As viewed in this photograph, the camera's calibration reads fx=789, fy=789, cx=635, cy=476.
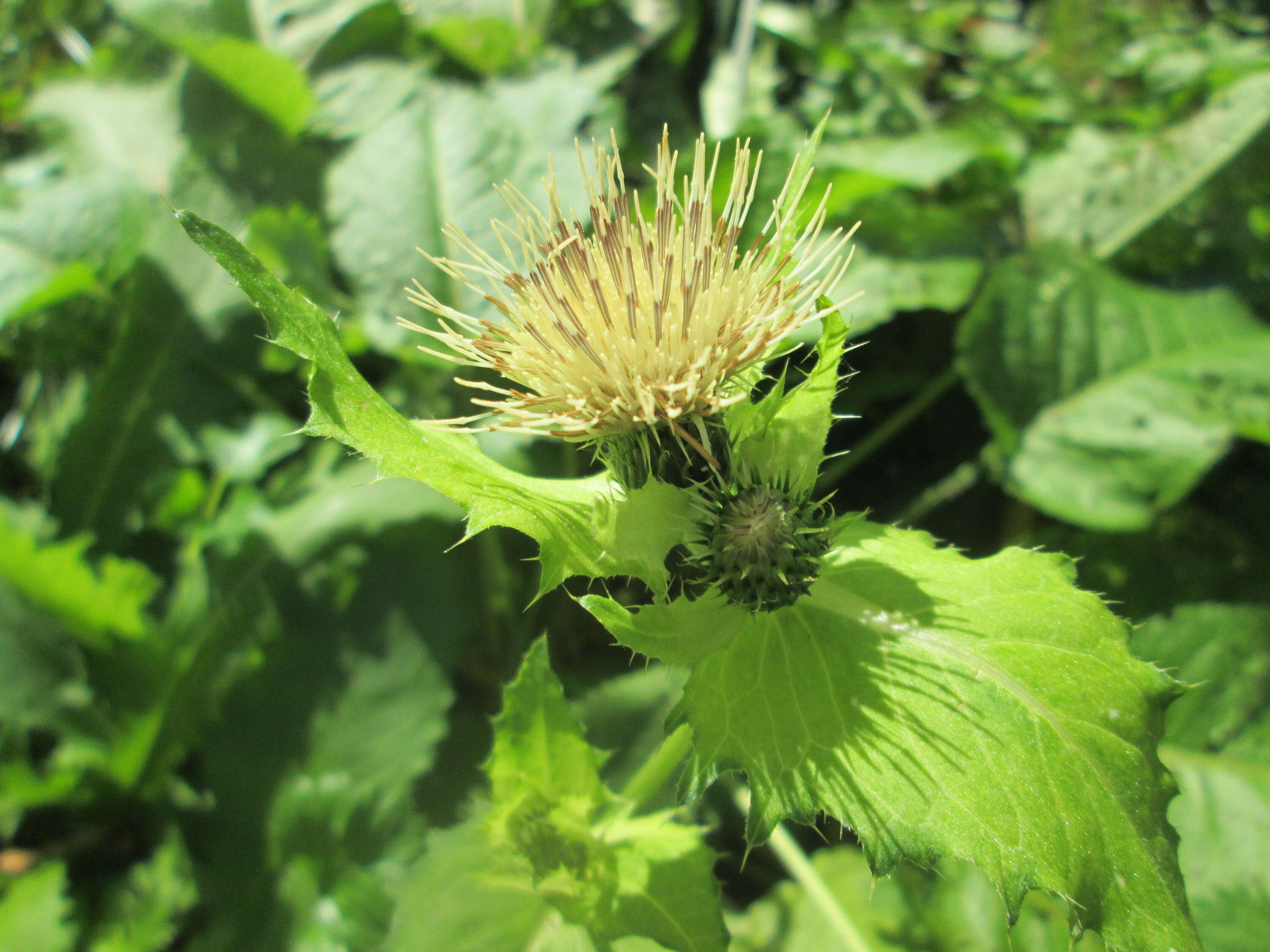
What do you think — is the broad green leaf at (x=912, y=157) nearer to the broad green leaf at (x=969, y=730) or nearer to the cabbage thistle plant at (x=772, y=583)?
the cabbage thistle plant at (x=772, y=583)

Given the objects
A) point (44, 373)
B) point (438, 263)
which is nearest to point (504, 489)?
point (438, 263)

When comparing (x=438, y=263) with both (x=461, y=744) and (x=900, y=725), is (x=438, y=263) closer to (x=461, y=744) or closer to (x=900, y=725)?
(x=900, y=725)

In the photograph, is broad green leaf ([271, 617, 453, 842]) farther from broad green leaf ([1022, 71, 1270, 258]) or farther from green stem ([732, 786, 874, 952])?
broad green leaf ([1022, 71, 1270, 258])

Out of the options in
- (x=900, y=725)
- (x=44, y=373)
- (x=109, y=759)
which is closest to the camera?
(x=900, y=725)

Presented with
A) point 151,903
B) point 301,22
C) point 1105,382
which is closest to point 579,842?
point 151,903

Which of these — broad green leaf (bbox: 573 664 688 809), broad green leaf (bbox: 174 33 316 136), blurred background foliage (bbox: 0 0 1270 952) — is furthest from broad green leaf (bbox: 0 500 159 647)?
broad green leaf (bbox: 174 33 316 136)
